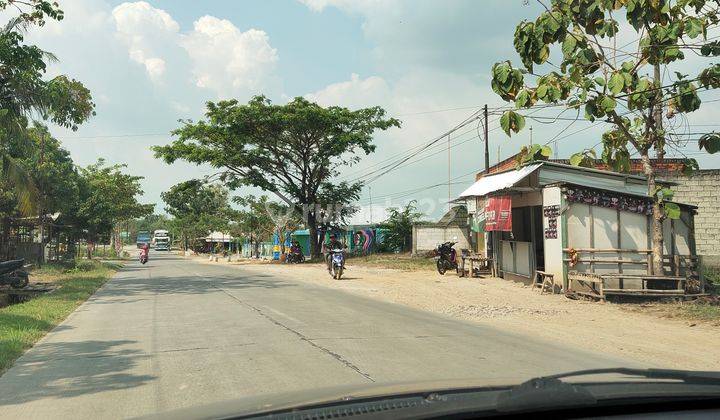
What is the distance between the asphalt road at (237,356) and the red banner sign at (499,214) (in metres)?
7.26

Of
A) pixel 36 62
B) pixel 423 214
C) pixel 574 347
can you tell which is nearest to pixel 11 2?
pixel 36 62

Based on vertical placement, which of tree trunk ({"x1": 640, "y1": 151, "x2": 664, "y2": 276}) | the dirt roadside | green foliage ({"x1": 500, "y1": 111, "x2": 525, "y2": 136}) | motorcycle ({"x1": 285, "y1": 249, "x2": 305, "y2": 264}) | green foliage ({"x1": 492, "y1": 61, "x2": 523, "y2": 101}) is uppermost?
green foliage ({"x1": 492, "y1": 61, "x2": 523, "y2": 101})

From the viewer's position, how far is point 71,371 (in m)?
6.98

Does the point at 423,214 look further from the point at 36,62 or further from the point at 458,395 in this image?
the point at 458,395

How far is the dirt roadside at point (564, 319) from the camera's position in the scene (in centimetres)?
850

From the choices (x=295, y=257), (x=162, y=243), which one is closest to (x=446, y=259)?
(x=295, y=257)

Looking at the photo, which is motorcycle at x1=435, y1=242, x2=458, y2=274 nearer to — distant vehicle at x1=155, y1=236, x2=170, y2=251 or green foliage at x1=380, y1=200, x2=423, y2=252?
green foliage at x1=380, y1=200, x2=423, y2=252

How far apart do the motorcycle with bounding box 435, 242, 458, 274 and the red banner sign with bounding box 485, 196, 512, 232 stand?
461 cm

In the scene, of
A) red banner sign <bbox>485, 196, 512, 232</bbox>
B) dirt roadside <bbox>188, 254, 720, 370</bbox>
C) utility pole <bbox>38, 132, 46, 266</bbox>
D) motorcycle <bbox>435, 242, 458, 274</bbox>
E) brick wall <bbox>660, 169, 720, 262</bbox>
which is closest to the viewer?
dirt roadside <bbox>188, 254, 720, 370</bbox>

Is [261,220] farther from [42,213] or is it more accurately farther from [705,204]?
[705,204]

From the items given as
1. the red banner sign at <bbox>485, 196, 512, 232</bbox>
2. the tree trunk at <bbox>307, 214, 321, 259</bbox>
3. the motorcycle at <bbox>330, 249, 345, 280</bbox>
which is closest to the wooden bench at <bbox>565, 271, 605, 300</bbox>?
the red banner sign at <bbox>485, 196, 512, 232</bbox>

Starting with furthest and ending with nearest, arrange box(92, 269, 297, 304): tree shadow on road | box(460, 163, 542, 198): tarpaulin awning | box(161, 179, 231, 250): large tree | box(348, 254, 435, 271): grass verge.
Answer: box(161, 179, 231, 250): large tree < box(348, 254, 435, 271): grass verge < box(460, 163, 542, 198): tarpaulin awning < box(92, 269, 297, 304): tree shadow on road

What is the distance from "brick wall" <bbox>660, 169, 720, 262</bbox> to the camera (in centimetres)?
2172

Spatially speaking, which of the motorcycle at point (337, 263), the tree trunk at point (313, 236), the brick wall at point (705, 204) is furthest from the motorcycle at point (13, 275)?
the brick wall at point (705, 204)
